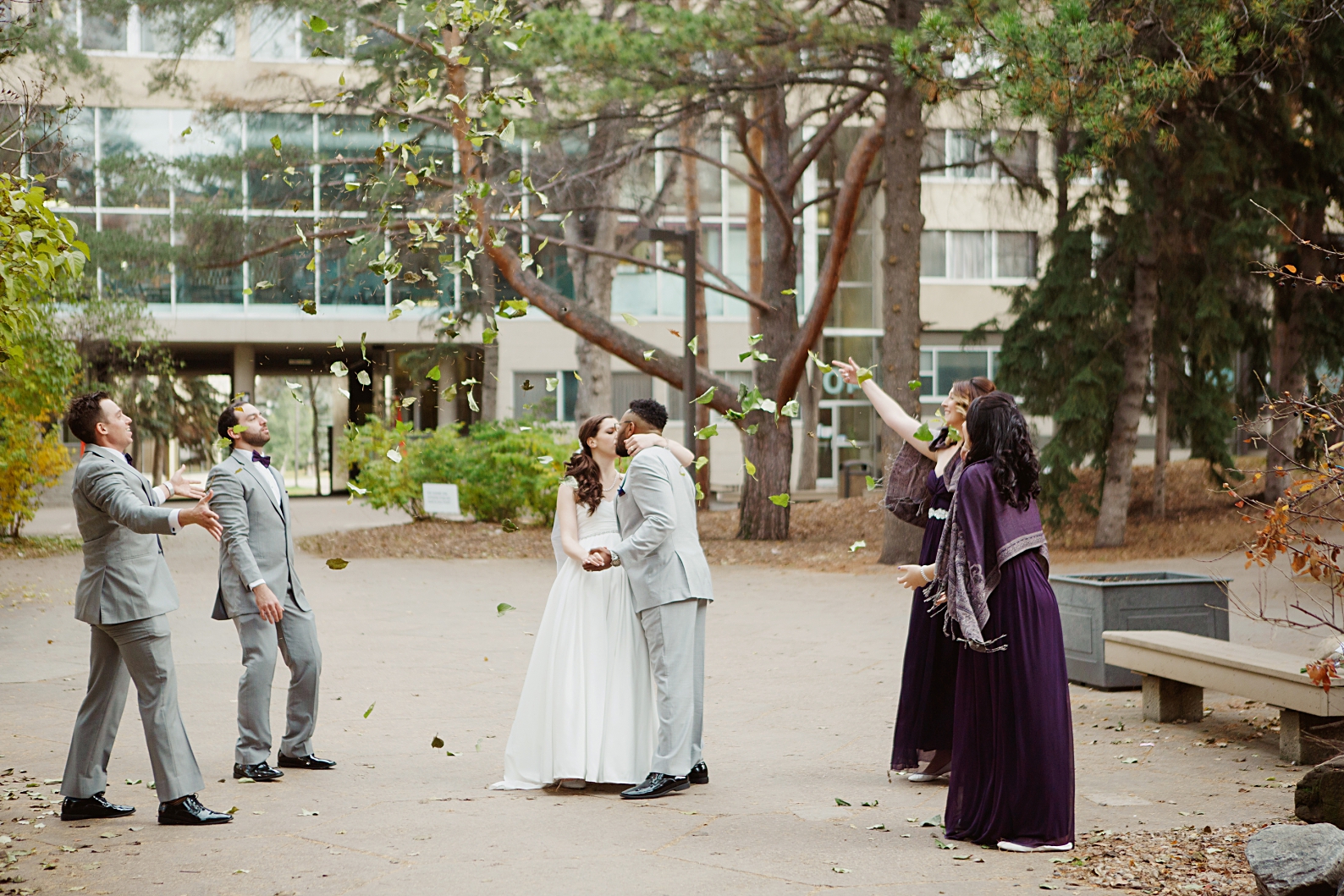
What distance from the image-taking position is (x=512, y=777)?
20.9ft

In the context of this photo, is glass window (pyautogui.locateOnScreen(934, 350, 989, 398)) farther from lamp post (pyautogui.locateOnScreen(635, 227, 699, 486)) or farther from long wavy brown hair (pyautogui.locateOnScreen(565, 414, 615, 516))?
long wavy brown hair (pyautogui.locateOnScreen(565, 414, 615, 516))

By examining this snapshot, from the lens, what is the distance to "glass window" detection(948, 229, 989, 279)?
36.5 metres

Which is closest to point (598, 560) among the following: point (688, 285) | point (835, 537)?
point (688, 285)

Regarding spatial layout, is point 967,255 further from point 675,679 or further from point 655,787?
point 655,787

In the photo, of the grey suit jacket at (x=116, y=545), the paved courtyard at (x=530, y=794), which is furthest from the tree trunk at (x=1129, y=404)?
the grey suit jacket at (x=116, y=545)

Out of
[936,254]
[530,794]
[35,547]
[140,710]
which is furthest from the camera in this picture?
[936,254]

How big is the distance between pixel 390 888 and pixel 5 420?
1559 centimetres

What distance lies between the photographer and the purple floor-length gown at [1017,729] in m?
5.21

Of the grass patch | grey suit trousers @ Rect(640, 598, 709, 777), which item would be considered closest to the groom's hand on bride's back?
grey suit trousers @ Rect(640, 598, 709, 777)

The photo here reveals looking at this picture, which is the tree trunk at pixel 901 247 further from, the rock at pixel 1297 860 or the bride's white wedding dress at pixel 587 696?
the rock at pixel 1297 860

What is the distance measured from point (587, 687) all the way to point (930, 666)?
163 centimetres

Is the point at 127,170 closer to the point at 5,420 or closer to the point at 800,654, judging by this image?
the point at 5,420

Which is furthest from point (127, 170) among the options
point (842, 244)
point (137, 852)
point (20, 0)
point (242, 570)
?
point (137, 852)

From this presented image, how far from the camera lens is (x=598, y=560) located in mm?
6281
